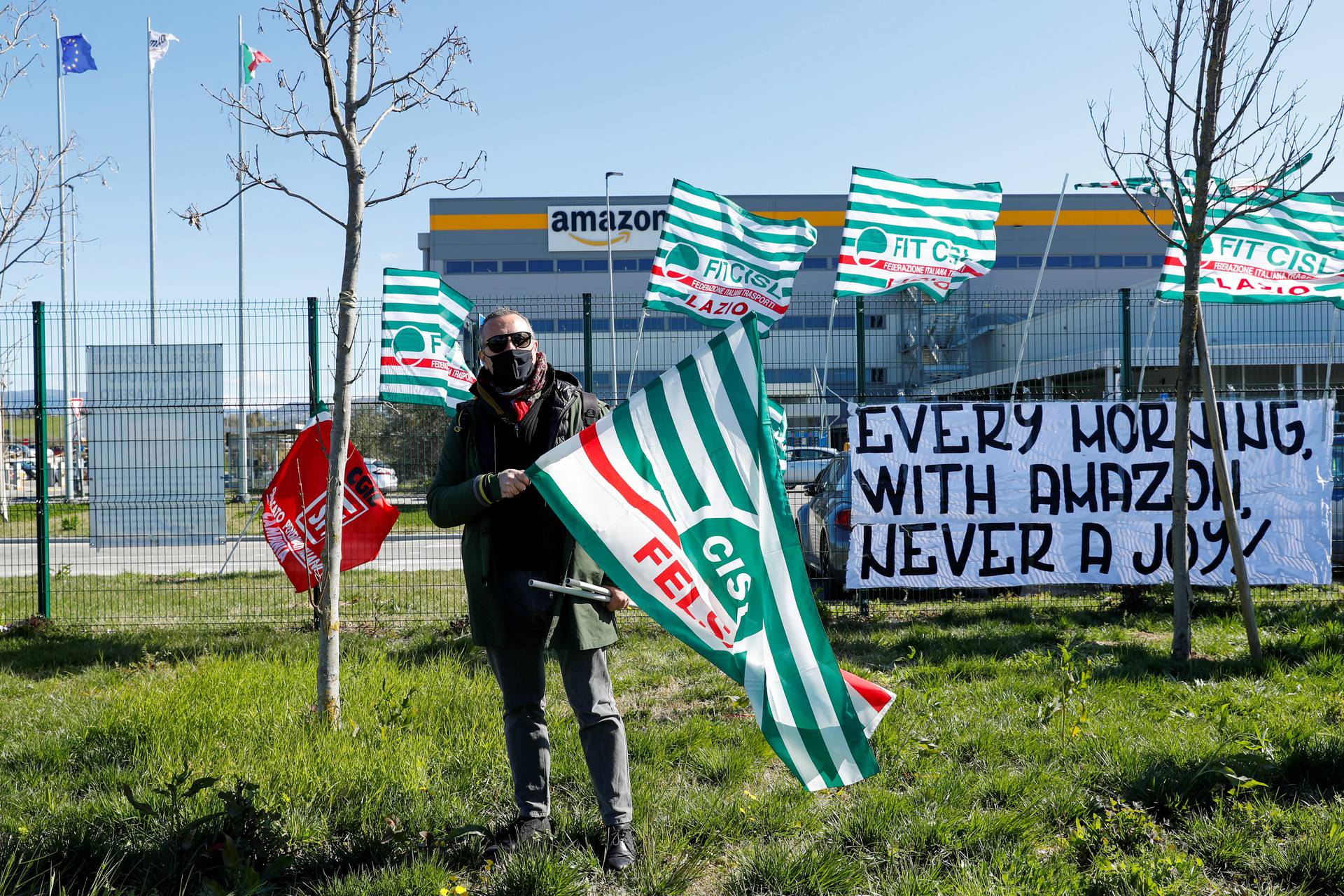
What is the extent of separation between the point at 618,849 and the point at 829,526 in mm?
5566

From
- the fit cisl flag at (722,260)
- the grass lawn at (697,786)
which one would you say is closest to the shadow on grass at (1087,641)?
the grass lawn at (697,786)

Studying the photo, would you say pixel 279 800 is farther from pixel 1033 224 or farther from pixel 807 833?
pixel 1033 224

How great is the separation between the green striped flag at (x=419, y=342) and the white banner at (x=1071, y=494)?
3.66 meters

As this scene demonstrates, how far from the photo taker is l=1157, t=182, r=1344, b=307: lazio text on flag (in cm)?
928

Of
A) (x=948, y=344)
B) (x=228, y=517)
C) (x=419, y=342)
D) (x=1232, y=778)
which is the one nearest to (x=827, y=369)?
(x=948, y=344)

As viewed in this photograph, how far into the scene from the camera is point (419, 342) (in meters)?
8.67

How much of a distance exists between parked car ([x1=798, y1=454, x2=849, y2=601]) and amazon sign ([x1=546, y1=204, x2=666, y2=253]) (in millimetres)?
42349

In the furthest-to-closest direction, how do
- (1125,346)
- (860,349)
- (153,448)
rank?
(153,448)
(1125,346)
(860,349)

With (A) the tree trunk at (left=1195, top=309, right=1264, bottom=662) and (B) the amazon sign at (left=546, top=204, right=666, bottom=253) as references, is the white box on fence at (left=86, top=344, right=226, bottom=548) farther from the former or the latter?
(B) the amazon sign at (left=546, top=204, right=666, bottom=253)

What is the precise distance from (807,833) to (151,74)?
35.6 m

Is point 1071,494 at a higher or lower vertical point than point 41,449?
lower

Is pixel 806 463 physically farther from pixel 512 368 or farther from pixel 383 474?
pixel 512 368

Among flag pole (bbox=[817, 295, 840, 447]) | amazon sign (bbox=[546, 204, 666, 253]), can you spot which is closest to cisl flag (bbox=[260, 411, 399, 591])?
flag pole (bbox=[817, 295, 840, 447])

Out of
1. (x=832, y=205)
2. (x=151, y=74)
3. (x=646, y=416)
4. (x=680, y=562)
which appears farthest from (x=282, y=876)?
(x=832, y=205)
